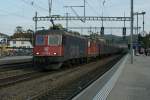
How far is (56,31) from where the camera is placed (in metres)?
31.3

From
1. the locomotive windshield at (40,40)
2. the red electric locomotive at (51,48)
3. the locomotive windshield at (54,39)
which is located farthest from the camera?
the locomotive windshield at (40,40)

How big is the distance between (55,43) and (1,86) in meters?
12.9

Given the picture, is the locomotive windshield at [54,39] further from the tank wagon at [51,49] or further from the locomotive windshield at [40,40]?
the locomotive windshield at [40,40]

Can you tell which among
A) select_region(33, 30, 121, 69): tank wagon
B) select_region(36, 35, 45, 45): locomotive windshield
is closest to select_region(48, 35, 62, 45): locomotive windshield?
select_region(33, 30, 121, 69): tank wagon

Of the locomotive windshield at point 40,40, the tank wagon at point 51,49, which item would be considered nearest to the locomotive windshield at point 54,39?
the tank wagon at point 51,49

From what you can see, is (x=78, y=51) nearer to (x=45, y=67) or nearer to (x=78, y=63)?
(x=78, y=63)

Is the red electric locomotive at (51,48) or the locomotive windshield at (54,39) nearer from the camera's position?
the red electric locomotive at (51,48)

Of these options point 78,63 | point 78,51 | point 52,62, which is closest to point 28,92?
point 52,62

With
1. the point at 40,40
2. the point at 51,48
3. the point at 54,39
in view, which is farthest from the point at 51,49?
the point at 40,40

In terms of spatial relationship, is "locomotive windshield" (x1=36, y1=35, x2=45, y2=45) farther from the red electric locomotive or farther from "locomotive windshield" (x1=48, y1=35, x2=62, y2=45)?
"locomotive windshield" (x1=48, y1=35, x2=62, y2=45)

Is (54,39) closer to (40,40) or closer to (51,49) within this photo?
(51,49)

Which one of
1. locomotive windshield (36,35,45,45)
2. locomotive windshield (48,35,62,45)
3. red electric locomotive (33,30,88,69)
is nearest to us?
red electric locomotive (33,30,88,69)

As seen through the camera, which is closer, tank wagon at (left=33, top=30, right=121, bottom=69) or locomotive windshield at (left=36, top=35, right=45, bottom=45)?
tank wagon at (left=33, top=30, right=121, bottom=69)

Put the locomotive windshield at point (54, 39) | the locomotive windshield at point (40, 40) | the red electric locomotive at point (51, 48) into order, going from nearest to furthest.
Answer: the red electric locomotive at point (51, 48), the locomotive windshield at point (54, 39), the locomotive windshield at point (40, 40)
